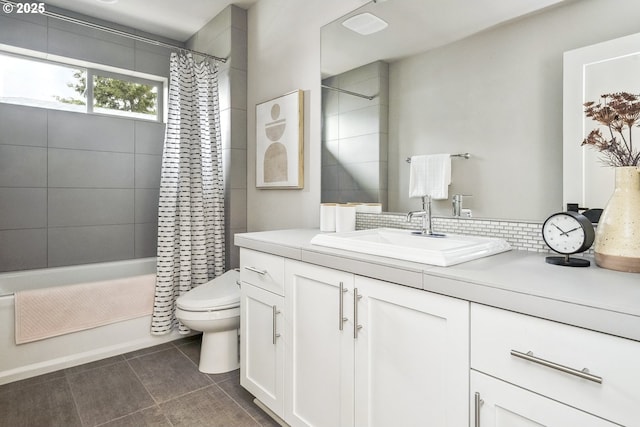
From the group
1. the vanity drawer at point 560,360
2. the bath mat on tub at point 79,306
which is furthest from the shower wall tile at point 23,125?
the vanity drawer at point 560,360

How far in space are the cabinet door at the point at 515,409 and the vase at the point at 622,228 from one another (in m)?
0.45

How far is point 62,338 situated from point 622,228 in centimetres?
292

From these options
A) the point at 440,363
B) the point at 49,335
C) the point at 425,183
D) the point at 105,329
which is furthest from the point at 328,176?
the point at 49,335

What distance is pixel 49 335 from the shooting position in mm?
2271

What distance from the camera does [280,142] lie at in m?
2.59

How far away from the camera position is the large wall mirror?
135 cm

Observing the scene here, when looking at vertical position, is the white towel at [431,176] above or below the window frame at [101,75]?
below

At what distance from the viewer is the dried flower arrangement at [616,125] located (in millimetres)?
1078

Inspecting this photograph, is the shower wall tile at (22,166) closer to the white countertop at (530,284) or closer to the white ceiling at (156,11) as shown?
the white ceiling at (156,11)

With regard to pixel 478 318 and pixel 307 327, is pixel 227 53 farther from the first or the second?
pixel 478 318

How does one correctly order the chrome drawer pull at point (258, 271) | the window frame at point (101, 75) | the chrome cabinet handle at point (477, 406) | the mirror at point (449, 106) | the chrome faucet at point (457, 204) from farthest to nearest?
the window frame at point (101, 75), the chrome drawer pull at point (258, 271), the chrome faucet at point (457, 204), the mirror at point (449, 106), the chrome cabinet handle at point (477, 406)

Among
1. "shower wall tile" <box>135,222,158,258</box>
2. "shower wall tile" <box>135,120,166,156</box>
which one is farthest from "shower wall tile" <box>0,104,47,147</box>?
"shower wall tile" <box>135,222,158,258</box>

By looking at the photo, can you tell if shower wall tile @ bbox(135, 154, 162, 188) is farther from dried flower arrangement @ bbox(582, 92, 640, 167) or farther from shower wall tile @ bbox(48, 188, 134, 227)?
dried flower arrangement @ bbox(582, 92, 640, 167)

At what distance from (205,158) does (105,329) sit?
4.54 ft
